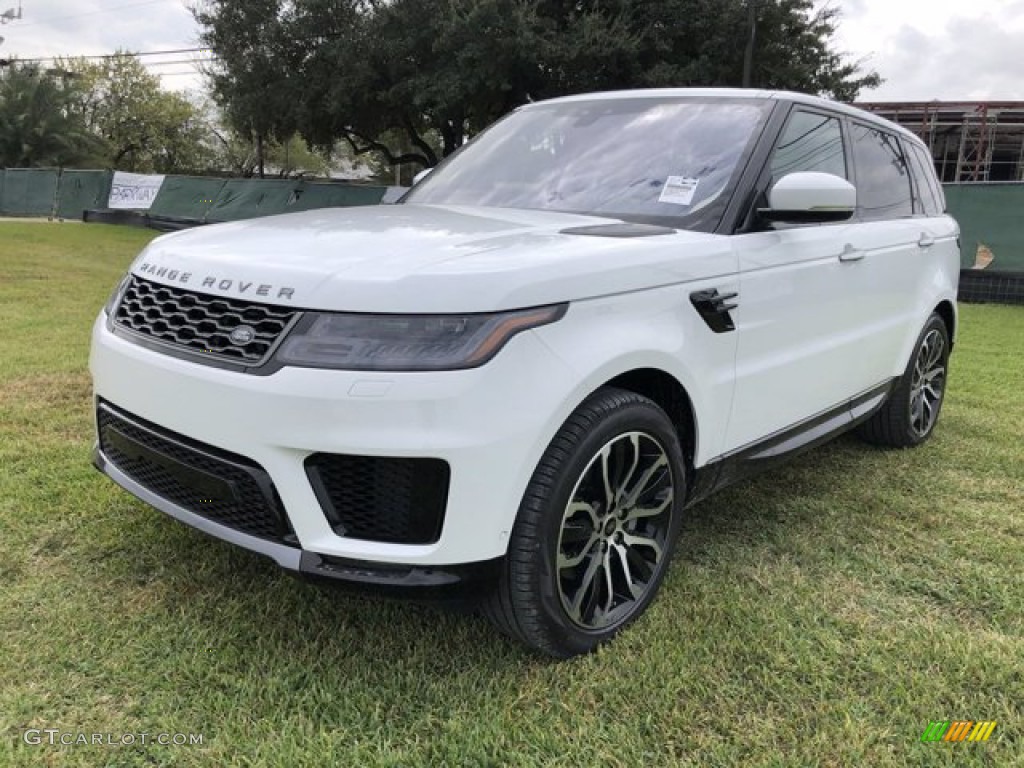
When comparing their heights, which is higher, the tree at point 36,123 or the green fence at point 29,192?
the tree at point 36,123

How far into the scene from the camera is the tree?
40844 mm

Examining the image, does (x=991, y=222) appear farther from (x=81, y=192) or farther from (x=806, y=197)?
(x=81, y=192)

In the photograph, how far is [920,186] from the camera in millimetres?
4617

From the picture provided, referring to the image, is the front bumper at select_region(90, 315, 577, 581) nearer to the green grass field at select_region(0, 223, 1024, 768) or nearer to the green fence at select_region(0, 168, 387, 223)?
the green grass field at select_region(0, 223, 1024, 768)

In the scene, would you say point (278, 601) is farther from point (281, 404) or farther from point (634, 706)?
point (634, 706)

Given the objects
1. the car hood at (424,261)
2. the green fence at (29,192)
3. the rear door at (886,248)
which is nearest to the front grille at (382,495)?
the car hood at (424,261)

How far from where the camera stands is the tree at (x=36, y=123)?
40844mm

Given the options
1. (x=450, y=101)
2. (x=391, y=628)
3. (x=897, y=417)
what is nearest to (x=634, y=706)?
(x=391, y=628)

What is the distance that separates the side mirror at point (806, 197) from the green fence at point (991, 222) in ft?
33.9

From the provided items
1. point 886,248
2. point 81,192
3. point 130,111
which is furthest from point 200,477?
point 130,111

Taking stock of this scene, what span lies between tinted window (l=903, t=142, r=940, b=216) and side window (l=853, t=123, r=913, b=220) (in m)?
0.12

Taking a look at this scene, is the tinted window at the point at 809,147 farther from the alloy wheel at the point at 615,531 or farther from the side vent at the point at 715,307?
the alloy wheel at the point at 615,531

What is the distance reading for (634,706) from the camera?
7.39ft

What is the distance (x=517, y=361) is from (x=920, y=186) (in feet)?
11.7
